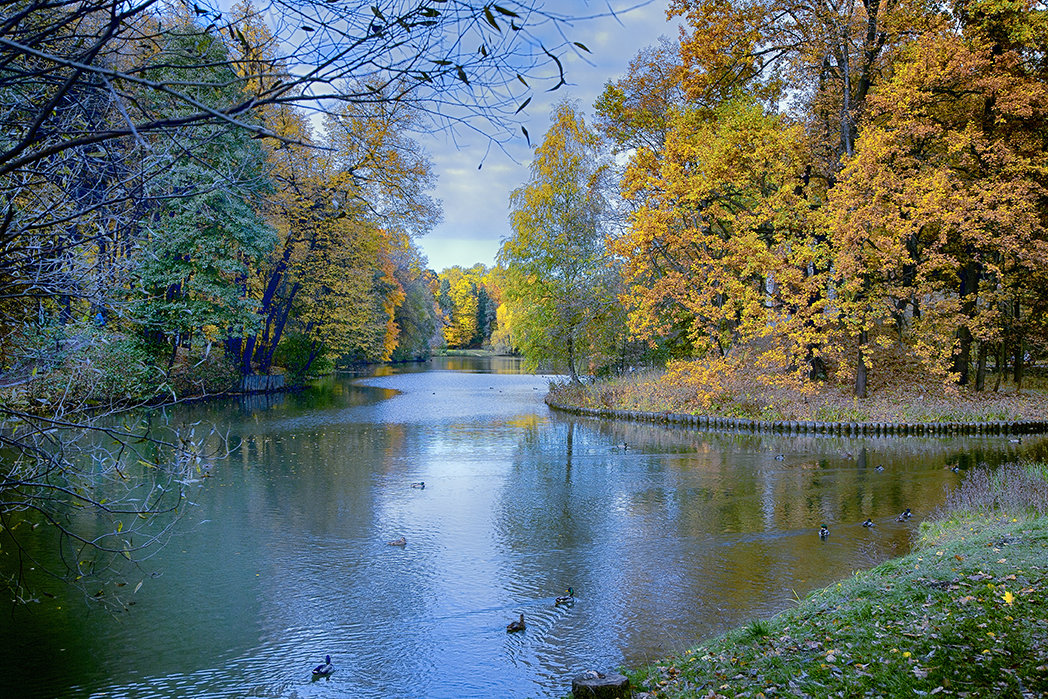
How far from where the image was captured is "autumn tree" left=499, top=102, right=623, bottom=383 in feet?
75.5

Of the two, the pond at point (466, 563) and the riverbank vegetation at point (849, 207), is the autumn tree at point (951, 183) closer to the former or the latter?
the riverbank vegetation at point (849, 207)

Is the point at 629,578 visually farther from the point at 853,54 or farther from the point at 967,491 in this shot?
the point at 853,54

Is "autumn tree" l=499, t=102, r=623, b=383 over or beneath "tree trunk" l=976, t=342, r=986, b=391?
over

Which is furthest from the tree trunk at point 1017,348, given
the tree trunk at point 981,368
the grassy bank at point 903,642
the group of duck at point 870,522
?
the grassy bank at point 903,642

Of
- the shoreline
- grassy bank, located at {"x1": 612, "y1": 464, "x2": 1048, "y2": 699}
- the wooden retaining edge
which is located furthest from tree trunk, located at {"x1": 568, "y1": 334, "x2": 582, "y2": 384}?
grassy bank, located at {"x1": 612, "y1": 464, "x2": 1048, "y2": 699}

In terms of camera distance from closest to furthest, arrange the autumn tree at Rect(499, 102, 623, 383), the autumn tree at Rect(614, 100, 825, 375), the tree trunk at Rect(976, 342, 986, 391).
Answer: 1. the autumn tree at Rect(614, 100, 825, 375)
2. the tree trunk at Rect(976, 342, 986, 391)
3. the autumn tree at Rect(499, 102, 623, 383)

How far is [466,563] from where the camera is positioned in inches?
285

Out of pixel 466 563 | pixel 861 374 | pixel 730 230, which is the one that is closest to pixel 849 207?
pixel 730 230

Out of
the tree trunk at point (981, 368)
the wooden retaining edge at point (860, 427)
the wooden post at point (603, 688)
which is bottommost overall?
the wooden post at point (603, 688)

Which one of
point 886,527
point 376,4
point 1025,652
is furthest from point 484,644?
point 886,527

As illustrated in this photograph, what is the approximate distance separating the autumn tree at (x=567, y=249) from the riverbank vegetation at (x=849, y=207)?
249 cm

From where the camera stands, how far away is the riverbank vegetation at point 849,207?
1625cm

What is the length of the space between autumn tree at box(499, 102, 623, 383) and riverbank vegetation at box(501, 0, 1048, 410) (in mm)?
2487

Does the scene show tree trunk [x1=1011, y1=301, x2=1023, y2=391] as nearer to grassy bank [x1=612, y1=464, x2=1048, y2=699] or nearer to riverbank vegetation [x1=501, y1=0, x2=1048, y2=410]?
riverbank vegetation [x1=501, y1=0, x2=1048, y2=410]
